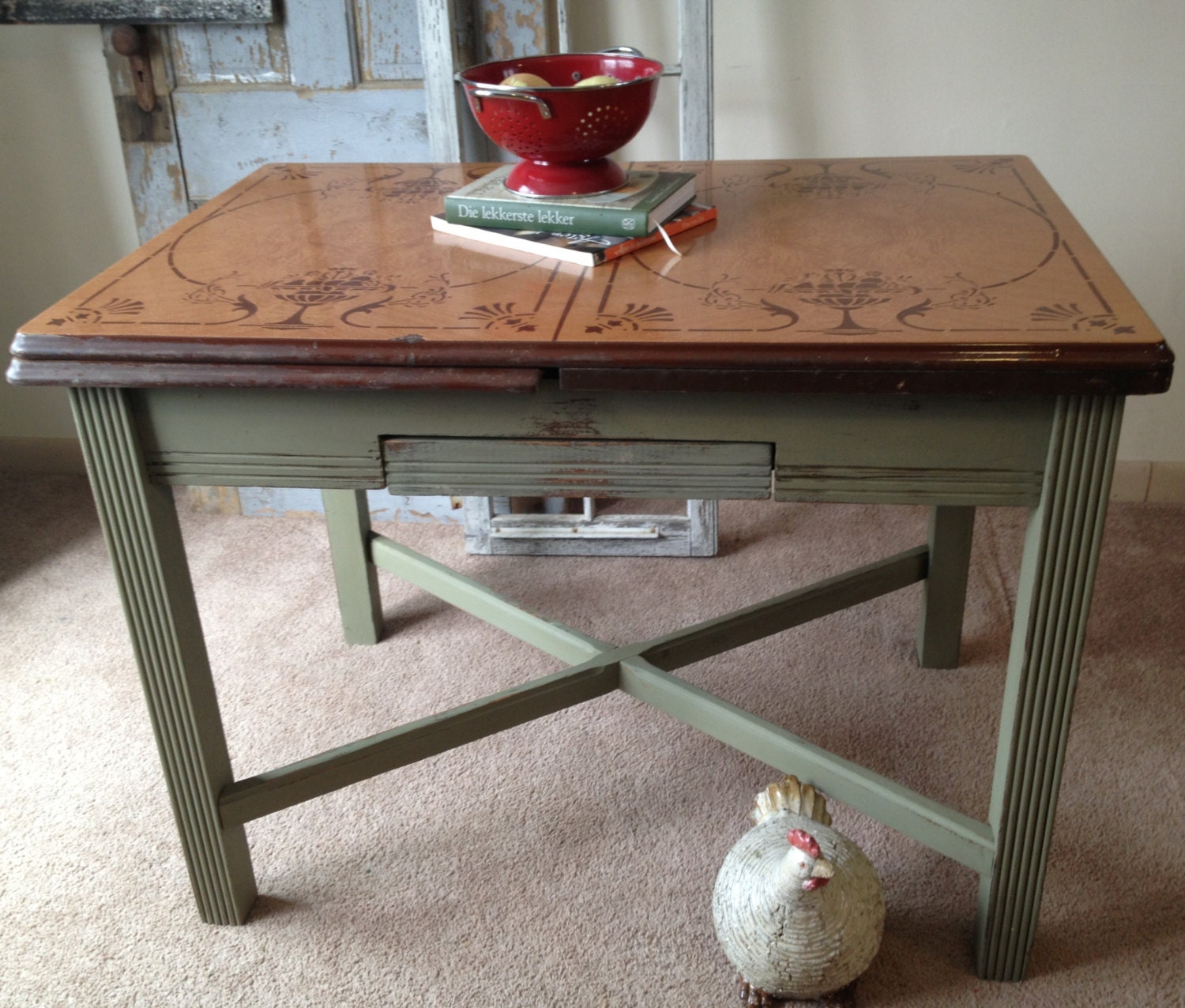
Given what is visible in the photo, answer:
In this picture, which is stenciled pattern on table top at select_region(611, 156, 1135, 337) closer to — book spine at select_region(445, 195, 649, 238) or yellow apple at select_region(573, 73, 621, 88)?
book spine at select_region(445, 195, 649, 238)

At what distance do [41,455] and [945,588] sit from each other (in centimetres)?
210

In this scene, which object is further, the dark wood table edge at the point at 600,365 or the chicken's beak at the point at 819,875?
the chicken's beak at the point at 819,875

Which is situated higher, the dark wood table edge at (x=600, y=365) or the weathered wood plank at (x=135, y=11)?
the weathered wood plank at (x=135, y=11)

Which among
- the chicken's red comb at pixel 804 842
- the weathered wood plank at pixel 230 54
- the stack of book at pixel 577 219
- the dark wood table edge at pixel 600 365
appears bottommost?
the chicken's red comb at pixel 804 842

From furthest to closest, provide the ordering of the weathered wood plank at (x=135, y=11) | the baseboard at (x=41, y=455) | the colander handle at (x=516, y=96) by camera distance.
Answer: the baseboard at (x=41, y=455) → the weathered wood plank at (x=135, y=11) → the colander handle at (x=516, y=96)

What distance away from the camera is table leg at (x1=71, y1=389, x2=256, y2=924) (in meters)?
1.25

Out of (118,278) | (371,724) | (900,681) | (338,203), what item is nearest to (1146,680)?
(900,681)

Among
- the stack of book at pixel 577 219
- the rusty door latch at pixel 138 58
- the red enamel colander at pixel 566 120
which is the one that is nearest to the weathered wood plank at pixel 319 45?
the rusty door latch at pixel 138 58

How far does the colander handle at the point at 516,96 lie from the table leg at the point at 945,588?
90cm

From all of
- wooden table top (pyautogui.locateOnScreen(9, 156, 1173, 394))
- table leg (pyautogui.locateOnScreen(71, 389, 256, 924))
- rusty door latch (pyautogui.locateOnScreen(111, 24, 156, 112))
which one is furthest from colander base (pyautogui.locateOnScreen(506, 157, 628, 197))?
rusty door latch (pyautogui.locateOnScreen(111, 24, 156, 112))

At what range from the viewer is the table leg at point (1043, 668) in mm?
1111

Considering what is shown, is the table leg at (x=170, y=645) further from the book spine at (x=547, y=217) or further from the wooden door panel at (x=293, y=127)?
the wooden door panel at (x=293, y=127)

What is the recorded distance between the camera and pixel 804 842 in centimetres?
127

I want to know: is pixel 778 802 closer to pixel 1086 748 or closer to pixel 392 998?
pixel 392 998
